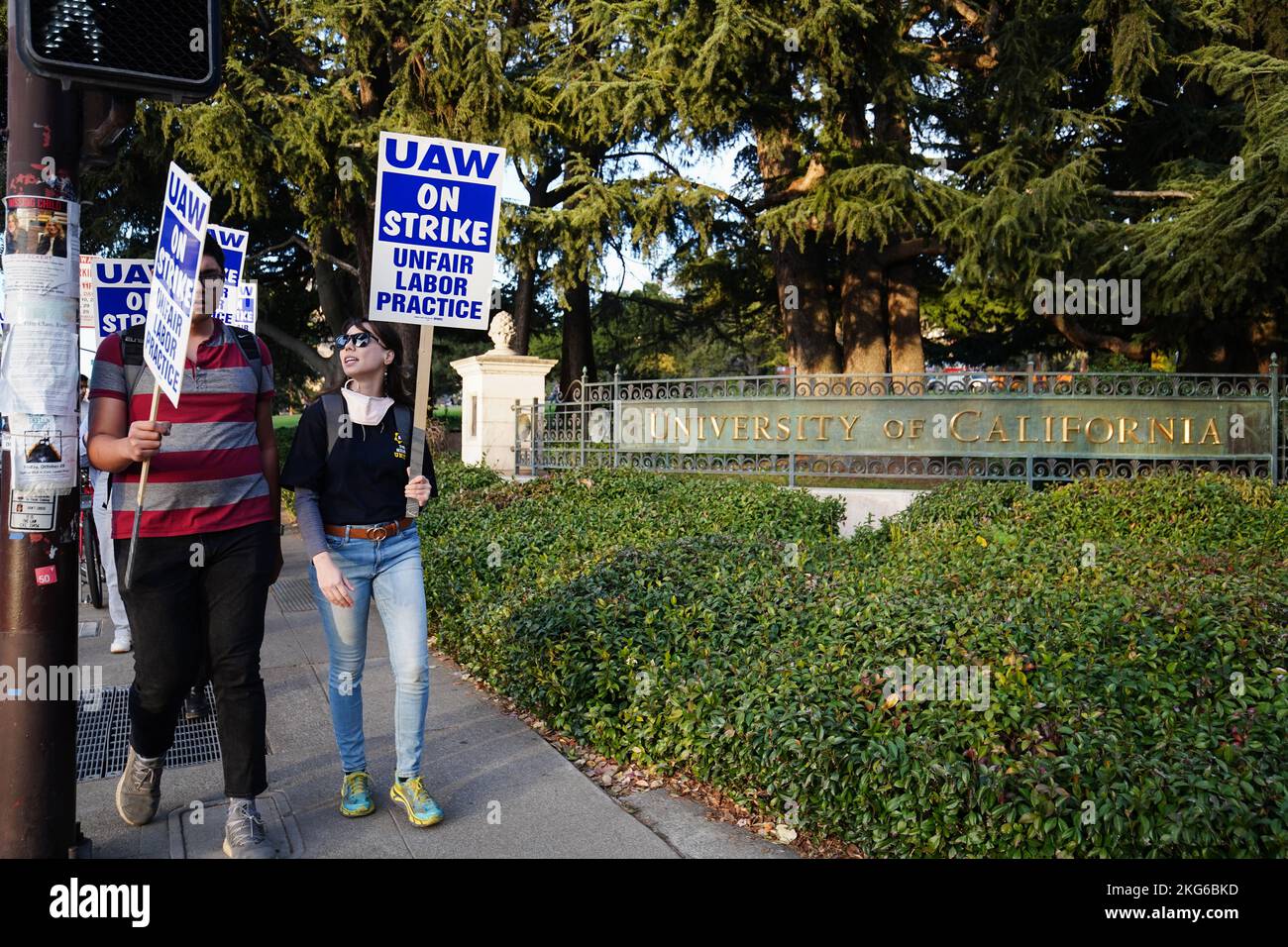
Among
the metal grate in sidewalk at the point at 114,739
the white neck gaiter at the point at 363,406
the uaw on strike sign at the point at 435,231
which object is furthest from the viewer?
the metal grate in sidewalk at the point at 114,739

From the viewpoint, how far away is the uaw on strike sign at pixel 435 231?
455cm

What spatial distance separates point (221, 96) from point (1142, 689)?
1703 centimetres

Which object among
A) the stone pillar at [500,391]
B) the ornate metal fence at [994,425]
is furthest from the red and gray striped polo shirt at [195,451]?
the stone pillar at [500,391]

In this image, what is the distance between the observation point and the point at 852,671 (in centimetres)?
406

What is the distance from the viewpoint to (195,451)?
3.58 meters

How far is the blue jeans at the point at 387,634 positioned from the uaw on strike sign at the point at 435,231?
3.73ft

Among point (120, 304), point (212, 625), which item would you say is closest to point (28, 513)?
point (212, 625)

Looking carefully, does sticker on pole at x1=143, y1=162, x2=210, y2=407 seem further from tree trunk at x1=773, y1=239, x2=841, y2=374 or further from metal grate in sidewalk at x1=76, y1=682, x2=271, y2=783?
tree trunk at x1=773, y1=239, x2=841, y2=374

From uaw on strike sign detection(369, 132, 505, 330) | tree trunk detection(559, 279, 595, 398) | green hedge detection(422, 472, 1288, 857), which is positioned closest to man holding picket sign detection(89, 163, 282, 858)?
uaw on strike sign detection(369, 132, 505, 330)

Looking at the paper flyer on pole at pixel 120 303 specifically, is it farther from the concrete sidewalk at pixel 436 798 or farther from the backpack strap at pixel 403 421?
the backpack strap at pixel 403 421

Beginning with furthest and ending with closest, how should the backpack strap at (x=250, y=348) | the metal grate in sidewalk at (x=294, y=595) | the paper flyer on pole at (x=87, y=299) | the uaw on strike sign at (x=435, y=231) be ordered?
the paper flyer on pole at (x=87, y=299)
the metal grate in sidewalk at (x=294, y=595)
the uaw on strike sign at (x=435, y=231)
the backpack strap at (x=250, y=348)

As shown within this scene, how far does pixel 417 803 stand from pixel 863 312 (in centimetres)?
1355

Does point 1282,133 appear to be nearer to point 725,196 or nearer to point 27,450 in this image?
point 725,196
